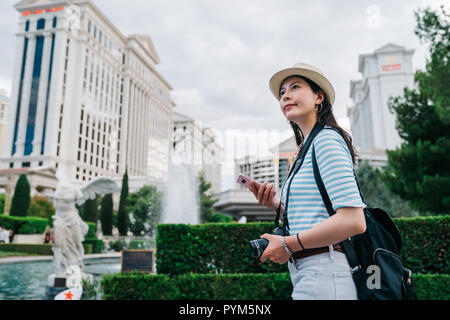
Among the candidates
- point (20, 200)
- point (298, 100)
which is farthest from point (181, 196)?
point (298, 100)

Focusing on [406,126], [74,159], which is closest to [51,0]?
[74,159]

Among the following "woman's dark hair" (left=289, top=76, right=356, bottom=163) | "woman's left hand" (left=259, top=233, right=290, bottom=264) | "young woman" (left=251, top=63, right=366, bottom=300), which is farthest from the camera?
"woman's dark hair" (left=289, top=76, right=356, bottom=163)

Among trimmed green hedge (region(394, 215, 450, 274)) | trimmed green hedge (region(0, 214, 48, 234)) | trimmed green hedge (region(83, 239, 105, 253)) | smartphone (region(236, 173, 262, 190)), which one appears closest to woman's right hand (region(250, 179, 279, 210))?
smartphone (region(236, 173, 262, 190))

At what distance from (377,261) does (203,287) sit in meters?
4.31

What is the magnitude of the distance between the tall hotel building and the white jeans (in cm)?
5478

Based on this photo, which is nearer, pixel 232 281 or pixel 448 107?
pixel 232 281

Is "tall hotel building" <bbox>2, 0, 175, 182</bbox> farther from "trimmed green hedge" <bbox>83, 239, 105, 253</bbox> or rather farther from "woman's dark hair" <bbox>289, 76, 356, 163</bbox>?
"woman's dark hair" <bbox>289, 76, 356, 163</bbox>

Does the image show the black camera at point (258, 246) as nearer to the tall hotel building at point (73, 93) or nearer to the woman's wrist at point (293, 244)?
the woman's wrist at point (293, 244)

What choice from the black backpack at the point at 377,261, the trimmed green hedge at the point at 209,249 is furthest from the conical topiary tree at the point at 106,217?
the black backpack at the point at 377,261

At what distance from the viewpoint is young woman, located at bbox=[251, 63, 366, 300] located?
1.20 meters

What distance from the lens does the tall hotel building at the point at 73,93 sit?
57031 millimetres

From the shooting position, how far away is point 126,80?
82438 millimetres
